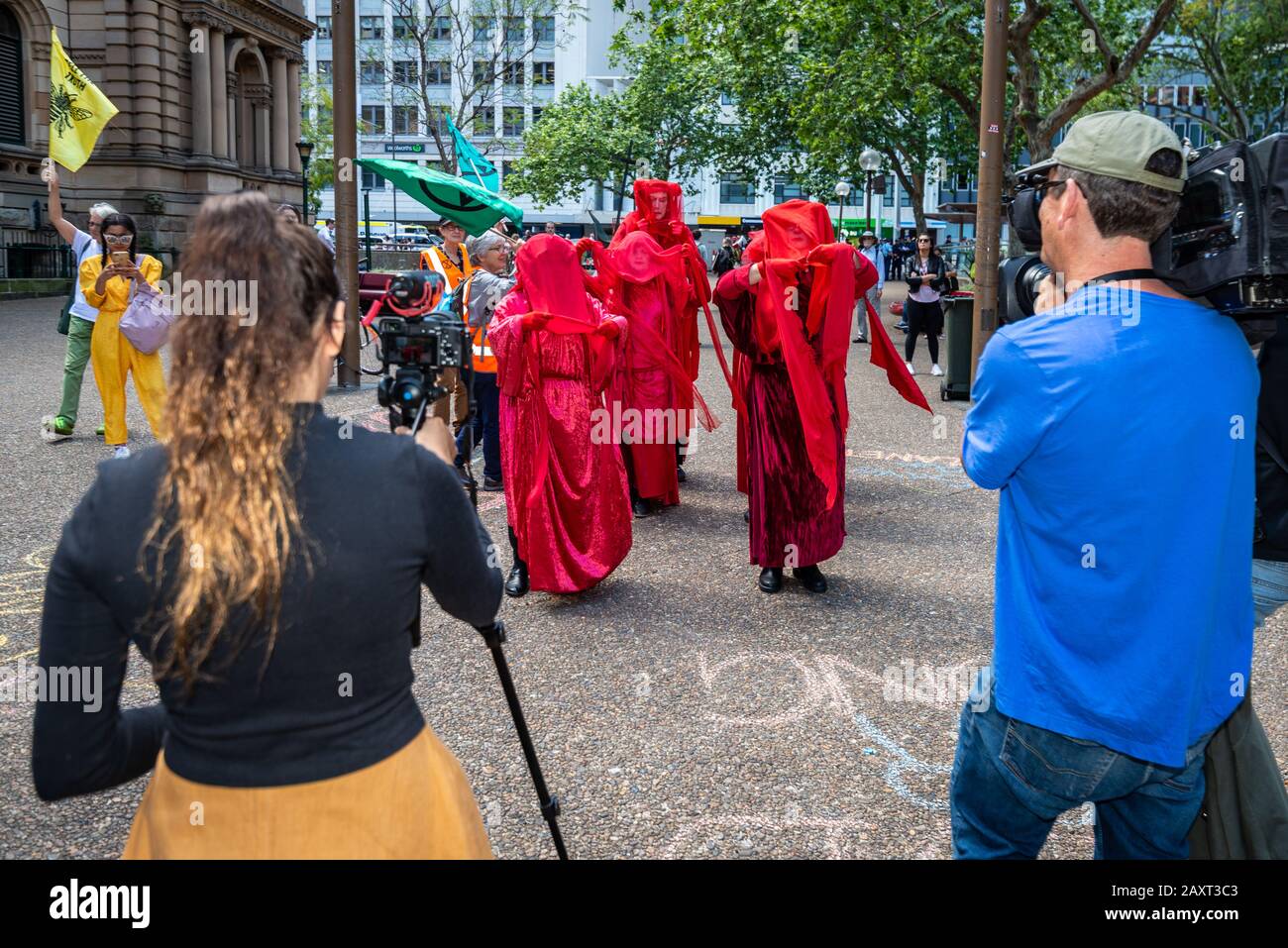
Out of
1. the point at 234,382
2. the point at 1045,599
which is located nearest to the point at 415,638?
the point at 234,382

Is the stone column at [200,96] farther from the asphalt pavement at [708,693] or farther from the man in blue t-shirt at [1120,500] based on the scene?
the man in blue t-shirt at [1120,500]

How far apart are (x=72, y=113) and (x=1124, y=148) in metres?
9.17

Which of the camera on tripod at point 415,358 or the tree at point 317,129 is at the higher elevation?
the tree at point 317,129

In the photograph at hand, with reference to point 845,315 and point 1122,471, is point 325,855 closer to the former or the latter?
point 1122,471

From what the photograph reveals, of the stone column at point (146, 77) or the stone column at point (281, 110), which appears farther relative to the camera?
the stone column at point (281, 110)

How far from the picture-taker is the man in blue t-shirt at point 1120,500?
6.99 ft

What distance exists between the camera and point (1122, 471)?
2.13m

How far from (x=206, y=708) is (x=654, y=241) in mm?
7245

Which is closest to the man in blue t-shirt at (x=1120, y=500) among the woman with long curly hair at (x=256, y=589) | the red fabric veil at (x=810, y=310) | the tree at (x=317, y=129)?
the woman with long curly hair at (x=256, y=589)

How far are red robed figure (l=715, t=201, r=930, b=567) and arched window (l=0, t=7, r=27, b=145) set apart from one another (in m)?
30.1

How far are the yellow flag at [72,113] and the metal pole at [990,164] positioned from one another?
765cm

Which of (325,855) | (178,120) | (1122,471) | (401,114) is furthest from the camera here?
(401,114)

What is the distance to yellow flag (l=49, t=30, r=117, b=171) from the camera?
9.30 metres

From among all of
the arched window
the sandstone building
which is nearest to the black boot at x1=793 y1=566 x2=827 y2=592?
the sandstone building
